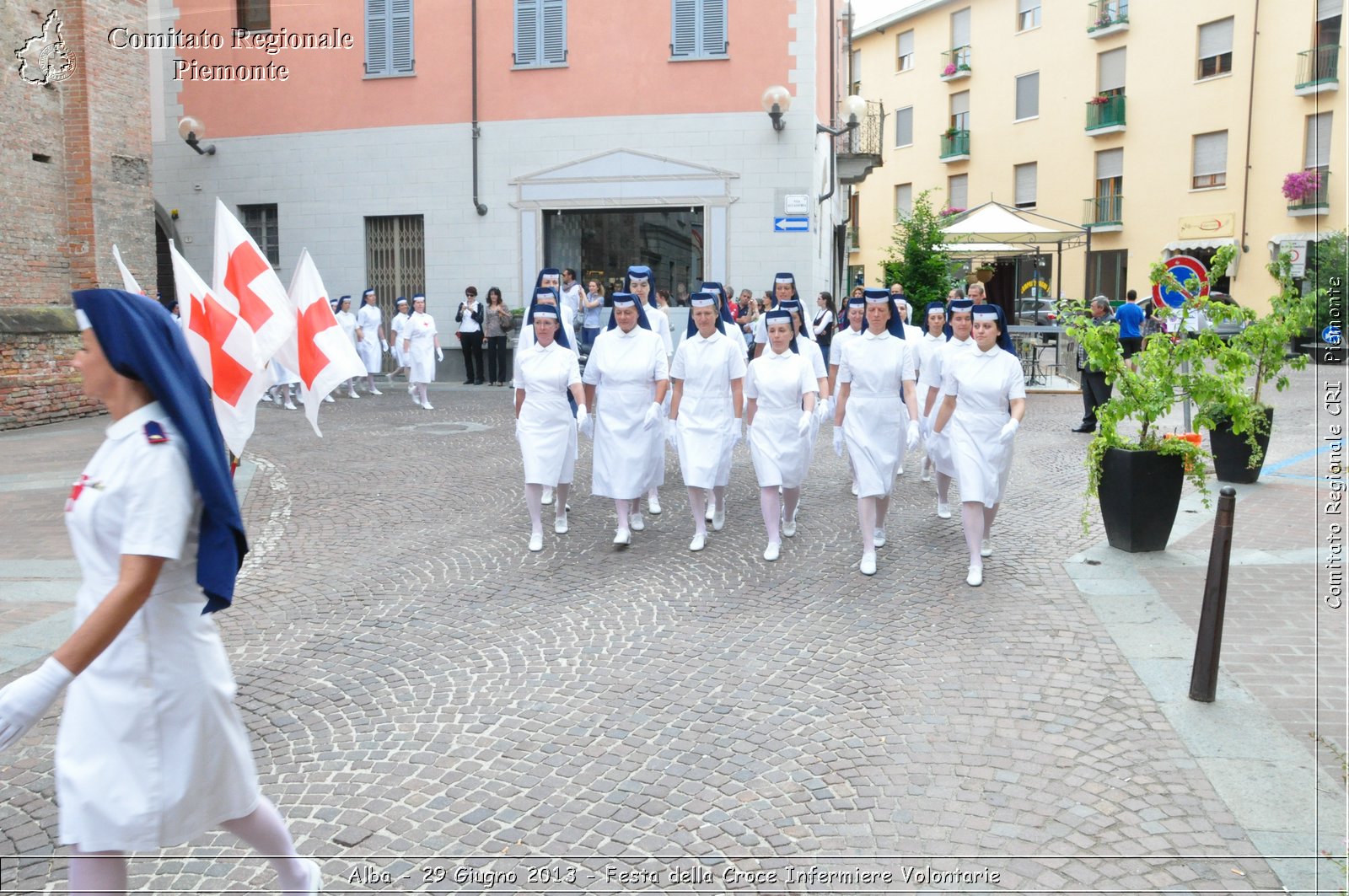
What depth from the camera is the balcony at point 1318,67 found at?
30.5 metres

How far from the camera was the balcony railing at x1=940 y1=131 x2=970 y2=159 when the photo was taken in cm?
4441

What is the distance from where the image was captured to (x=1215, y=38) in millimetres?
35188

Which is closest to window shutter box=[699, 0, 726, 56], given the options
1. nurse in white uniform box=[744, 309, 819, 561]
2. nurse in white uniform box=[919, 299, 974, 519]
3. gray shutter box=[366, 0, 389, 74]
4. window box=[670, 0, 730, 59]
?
window box=[670, 0, 730, 59]

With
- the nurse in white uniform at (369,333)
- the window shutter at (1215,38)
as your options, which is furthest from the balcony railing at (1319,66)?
the nurse in white uniform at (369,333)

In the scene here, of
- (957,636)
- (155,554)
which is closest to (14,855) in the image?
(155,554)

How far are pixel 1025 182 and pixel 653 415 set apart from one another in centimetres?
3783

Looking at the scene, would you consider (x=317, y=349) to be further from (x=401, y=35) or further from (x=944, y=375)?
(x=401, y=35)

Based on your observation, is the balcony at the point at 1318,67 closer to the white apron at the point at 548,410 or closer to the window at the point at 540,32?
the window at the point at 540,32

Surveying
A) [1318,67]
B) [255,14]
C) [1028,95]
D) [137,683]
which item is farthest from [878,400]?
[1028,95]

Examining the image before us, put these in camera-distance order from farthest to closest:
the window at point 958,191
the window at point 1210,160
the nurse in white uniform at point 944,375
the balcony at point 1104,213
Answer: the window at point 958,191 → the balcony at point 1104,213 → the window at point 1210,160 → the nurse in white uniform at point 944,375

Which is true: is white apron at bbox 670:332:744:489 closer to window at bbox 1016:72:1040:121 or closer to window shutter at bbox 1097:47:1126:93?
window shutter at bbox 1097:47:1126:93

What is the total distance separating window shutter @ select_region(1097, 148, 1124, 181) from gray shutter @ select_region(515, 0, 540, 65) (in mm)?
23665

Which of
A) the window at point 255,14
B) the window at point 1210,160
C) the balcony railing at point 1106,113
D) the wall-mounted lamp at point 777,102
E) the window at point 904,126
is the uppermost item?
the window at point 904,126

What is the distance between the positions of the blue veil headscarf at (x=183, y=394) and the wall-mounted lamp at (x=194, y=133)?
23.9 meters
